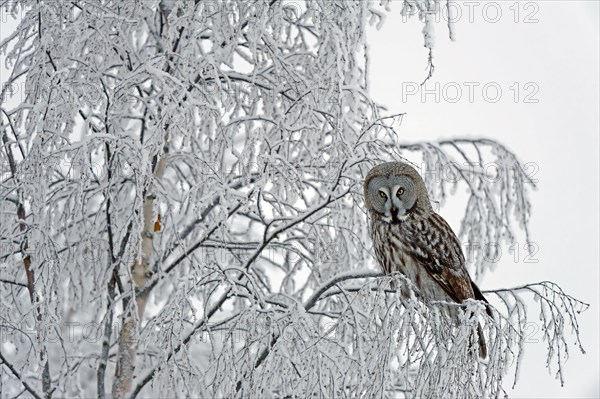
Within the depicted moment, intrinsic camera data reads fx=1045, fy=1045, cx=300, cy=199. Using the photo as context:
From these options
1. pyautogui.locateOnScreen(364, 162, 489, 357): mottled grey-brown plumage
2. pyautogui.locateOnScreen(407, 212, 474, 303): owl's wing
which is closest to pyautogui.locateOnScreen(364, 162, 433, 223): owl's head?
pyautogui.locateOnScreen(364, 162, 489, 357): mottled grey-brown plumage

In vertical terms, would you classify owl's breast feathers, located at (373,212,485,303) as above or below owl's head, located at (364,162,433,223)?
below

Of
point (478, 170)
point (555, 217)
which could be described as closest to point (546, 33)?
point (555, 217)

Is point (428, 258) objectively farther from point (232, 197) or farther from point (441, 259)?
point (232, 197)

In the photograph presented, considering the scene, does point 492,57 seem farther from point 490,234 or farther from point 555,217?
point 490,234

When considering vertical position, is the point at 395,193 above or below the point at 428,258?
above

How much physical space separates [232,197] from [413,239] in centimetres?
94

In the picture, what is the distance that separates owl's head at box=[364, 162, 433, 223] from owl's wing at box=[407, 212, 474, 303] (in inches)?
4.4

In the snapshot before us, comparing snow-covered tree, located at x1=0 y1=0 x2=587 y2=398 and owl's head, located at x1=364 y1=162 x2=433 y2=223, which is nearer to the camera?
snow-covered tree, located at x1=0 y1=0 x2=587 y2=398

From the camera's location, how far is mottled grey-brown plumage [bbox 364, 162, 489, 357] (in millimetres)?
5172

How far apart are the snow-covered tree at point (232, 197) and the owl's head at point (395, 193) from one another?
12 centimetres

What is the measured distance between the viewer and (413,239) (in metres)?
5.27

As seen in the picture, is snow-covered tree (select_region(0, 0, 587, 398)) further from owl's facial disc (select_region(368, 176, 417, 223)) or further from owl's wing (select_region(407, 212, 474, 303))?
owl's wing (select_region(407, 212, 474, 303))

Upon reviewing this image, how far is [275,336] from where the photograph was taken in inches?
180

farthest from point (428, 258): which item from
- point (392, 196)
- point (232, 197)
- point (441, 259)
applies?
point (232, 197)
